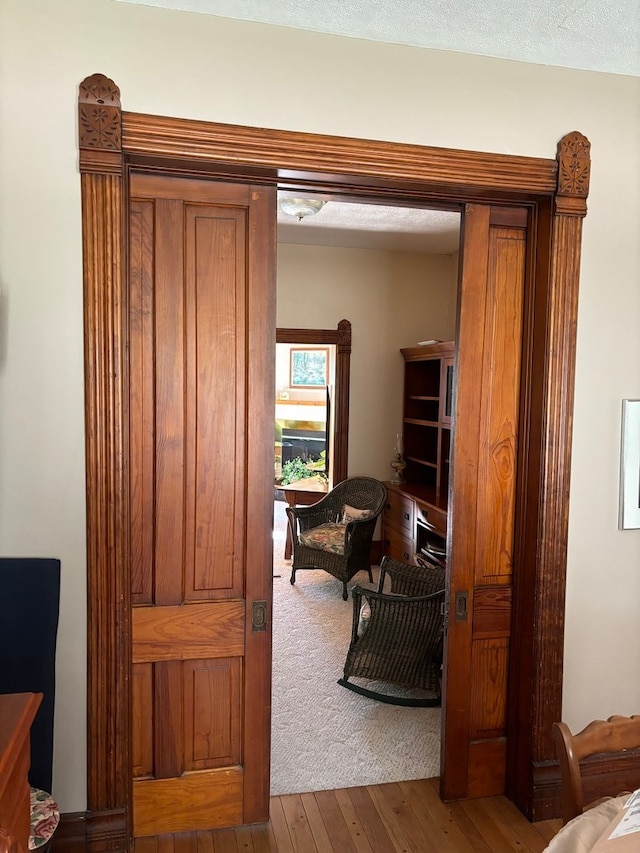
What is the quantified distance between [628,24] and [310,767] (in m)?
3.28

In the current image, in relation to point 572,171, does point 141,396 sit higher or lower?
lower

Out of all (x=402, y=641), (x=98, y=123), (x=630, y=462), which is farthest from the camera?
(x=402, y=641)

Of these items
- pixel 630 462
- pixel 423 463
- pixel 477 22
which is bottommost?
pixel 423 463

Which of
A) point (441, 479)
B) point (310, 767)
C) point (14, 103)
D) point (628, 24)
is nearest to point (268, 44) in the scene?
point (14, 103)

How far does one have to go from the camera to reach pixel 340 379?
6.17 meters

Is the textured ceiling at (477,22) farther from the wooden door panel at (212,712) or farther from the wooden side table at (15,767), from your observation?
the wooden door panel at (212,712)

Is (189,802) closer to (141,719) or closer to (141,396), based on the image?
(141,719)

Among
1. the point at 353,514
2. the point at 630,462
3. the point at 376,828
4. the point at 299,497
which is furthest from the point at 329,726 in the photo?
the point at 299,497

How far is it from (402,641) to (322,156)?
260cm

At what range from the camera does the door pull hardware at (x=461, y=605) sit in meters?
2.66

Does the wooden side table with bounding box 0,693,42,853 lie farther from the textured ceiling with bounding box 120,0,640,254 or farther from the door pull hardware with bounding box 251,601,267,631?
the textured ceiling with bounding box 120,0,640,254

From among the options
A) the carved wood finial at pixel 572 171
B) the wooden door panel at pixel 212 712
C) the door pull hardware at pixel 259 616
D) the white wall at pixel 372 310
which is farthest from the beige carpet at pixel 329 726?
the carved wood finial at pixel 572 171

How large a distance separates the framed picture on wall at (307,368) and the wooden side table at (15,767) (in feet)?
22.3

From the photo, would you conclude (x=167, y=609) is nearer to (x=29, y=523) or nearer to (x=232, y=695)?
(x=232, y=695)
